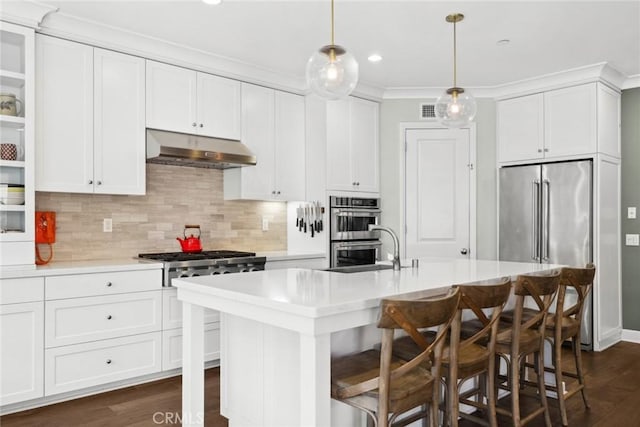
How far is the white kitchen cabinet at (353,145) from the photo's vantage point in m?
5.00

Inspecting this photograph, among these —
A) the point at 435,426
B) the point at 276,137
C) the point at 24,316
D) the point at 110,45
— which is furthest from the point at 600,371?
the point at 110,45

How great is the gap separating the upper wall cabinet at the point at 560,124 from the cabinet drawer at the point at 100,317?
3768 mm

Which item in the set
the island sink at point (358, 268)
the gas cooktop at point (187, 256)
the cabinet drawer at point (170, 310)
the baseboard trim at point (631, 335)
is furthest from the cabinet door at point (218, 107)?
the baseboard trim at point (631, 335)

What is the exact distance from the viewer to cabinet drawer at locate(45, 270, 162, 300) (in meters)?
3.18

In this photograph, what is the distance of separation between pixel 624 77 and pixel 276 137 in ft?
11.4

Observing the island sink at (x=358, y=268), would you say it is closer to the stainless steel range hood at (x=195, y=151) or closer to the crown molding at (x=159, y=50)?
the stainless steel range hood at (x=195, y=151)

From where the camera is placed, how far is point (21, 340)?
3.04m

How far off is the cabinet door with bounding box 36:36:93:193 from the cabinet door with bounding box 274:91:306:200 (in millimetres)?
1724

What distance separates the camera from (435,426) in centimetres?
209

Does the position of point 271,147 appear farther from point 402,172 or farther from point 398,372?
point 398,372

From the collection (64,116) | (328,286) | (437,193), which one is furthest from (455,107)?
(64,116)

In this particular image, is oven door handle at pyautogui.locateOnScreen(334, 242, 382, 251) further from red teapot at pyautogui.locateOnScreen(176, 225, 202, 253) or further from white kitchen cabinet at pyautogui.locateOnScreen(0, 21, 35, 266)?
white kitchen cabinet at pyautogui.locateOnScreen(0, 21, 35, 266)

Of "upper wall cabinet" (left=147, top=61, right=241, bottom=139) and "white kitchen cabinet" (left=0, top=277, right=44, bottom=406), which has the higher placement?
"upper wall cabinet" (left=147, top=61, right=241, bottom=139)

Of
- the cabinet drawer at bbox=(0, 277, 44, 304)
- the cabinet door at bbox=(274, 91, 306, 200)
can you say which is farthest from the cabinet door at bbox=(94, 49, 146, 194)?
the cabinet door at bbox=(274, 91, 306, 200)
